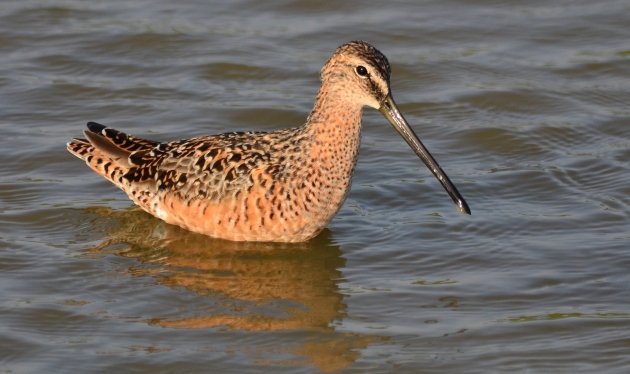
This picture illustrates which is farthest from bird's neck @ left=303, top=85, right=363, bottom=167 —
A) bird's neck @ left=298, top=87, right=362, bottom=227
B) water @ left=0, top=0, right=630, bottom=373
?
water @ left=0, top=0, right=630, bottom=373

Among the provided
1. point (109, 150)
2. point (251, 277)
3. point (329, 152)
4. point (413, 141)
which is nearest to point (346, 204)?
point (329, 152)

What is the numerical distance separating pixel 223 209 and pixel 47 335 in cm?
150

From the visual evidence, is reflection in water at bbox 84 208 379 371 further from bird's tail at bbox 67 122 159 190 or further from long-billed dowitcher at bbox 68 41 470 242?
bird's tail at bbox 67 122 159 190

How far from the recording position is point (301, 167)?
750cm

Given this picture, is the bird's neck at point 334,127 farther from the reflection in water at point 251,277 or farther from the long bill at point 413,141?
the reflection in water at point 251,277

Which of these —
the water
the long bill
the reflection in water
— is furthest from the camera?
the long bill

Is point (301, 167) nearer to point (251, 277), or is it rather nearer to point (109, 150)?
point (251, 277)

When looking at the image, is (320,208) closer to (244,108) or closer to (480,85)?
(244,108)

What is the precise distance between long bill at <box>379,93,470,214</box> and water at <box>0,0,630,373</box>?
0.85 feet

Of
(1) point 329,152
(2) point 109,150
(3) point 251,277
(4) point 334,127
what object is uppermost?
(4) point 334,127

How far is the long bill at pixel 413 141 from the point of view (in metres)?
7.41

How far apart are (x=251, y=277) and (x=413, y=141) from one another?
1.14 meters

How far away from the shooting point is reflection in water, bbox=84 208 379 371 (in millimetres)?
6535

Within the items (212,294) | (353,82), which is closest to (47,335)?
(212,294)
